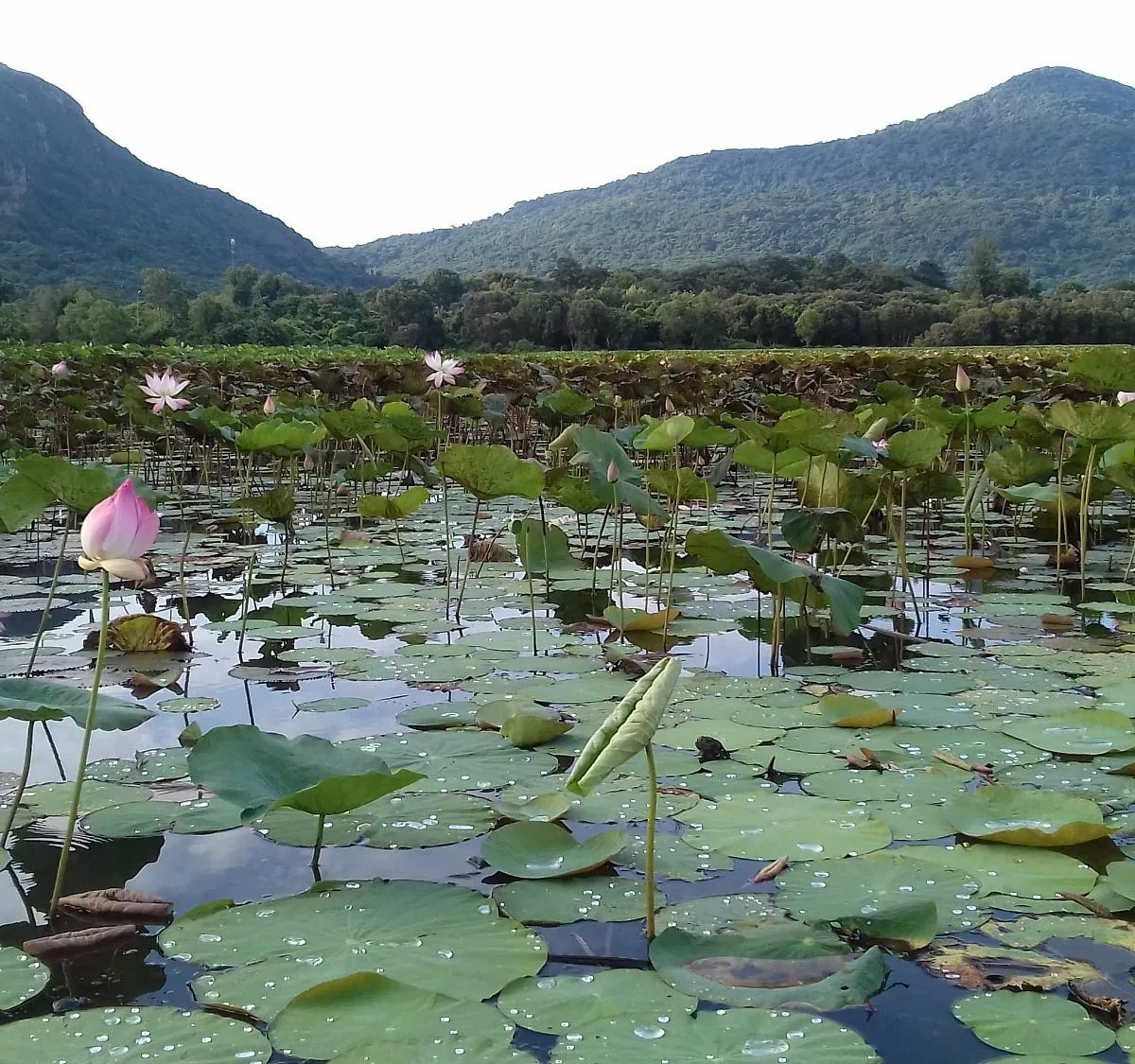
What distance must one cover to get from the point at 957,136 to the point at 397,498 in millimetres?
142442

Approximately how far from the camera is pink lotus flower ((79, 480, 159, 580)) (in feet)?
4.22

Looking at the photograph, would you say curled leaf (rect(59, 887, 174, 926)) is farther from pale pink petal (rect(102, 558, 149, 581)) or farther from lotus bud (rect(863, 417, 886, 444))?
lotus bud (rect(863, 417, 886, 444))

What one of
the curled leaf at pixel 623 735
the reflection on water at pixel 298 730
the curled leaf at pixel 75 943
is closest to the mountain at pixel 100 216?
the reflection on water at pixel 298 730

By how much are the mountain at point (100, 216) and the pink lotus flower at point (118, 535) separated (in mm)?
70405

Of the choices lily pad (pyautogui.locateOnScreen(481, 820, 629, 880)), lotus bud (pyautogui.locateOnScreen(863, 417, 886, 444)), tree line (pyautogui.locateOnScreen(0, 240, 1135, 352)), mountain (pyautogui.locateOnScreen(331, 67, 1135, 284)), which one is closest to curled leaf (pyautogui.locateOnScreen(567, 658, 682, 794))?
lily pad (pyautogui.locateOnScreen(481, 820, 629, 880))

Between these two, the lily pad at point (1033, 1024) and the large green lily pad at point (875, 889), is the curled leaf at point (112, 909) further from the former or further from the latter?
the lily pad at point (1033, 1024)

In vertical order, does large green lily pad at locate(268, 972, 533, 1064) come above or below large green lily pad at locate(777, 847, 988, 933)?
above

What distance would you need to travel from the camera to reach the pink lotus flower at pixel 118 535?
1.29 meters

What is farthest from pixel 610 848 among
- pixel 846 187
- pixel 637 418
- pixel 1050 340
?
pixel 846 187

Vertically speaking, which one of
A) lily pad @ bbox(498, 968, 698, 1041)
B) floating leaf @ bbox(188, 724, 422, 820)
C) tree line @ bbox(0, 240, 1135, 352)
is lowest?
lily pad @ bbox(498, 968, 698, 1041)

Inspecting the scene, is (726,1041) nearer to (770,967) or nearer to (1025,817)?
(770,967)

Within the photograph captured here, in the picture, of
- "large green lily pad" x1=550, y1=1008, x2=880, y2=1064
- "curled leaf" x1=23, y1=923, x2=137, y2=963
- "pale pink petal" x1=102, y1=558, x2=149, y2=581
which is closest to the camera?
"large green lily pad" x1=550, y1=1008, x2=880, y2=1064

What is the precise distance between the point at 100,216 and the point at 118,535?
326 ft

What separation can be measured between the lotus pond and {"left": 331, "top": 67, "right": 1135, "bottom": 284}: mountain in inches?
3576
